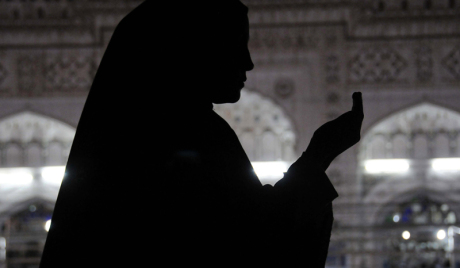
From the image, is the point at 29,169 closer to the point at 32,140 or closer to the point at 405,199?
the point at 32,140

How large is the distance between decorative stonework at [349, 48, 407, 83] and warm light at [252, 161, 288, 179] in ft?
3.68

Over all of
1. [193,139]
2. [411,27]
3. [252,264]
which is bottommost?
[252,264]

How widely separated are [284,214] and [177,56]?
0.18 meters

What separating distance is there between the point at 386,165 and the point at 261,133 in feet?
4.29

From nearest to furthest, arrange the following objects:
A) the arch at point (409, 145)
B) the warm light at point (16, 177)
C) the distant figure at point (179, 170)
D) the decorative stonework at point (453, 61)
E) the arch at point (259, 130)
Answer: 1. the distant figure at point (179, 170)
2. the decorative stonework at point (453, 61)
3. the arch at point (409, 145)
4. the arch at point (259, 130)
5. the warm light at point (16, 177)

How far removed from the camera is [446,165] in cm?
746

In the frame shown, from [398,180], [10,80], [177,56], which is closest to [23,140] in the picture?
[10,80]

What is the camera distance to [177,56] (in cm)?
71

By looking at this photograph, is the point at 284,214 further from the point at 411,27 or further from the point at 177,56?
the point at 411,27

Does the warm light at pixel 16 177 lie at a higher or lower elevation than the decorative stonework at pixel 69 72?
lower

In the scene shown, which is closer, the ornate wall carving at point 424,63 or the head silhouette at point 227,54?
the head silhouette at point 227,54

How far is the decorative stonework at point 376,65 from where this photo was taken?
673 centimetres

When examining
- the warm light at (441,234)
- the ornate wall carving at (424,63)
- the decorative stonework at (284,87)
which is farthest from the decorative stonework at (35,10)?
the warm light at (441,234)

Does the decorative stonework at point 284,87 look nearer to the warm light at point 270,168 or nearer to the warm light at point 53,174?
the warm light at point 270,168
